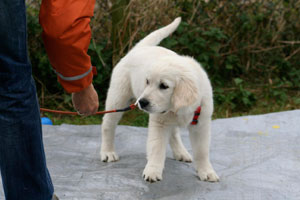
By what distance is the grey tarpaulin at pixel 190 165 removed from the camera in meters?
2.51

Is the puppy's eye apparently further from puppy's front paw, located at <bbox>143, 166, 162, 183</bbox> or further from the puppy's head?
puppy's front paw, located at <bbox>143, 166, 162, 183</bbox>

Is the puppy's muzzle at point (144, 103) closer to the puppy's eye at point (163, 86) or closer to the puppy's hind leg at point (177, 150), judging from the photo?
the puppy's eye at point (163, 86)

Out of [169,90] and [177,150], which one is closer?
[169,90]

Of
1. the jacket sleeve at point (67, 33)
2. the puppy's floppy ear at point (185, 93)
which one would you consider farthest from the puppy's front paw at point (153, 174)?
the jacket sleeve at point (67, 33)

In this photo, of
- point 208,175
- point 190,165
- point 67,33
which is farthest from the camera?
point 190,165

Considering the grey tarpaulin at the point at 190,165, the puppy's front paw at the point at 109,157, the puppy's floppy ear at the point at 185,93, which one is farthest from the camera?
the puppy's front paw at the point at 109,157

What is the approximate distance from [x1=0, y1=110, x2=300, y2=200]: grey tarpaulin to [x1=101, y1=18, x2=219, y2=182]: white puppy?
145 millimetres

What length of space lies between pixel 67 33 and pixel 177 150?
1.86 meters

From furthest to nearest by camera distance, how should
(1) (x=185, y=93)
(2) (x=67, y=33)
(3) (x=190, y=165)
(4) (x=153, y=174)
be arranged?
(3) (x=190, y=165) < (4) (x=153, y=174) < (1) (x=185, y=93) < (2) (x=67, y=33)

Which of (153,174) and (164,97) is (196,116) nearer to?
(164,97)

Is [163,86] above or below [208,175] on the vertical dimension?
above

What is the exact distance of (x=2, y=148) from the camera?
158cm

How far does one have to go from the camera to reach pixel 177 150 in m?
3.15

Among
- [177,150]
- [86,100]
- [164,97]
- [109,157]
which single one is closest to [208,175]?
[177,150]
